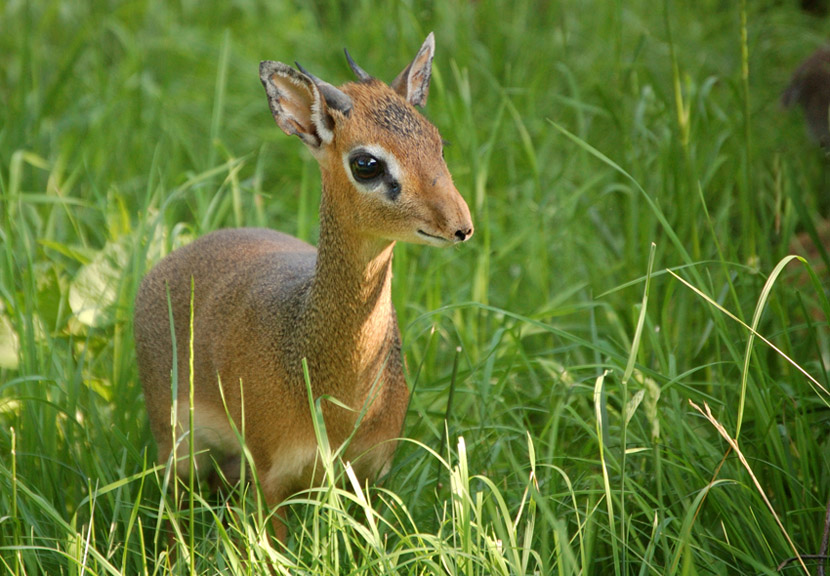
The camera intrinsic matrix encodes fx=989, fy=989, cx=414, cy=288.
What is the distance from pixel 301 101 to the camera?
8.63 ft

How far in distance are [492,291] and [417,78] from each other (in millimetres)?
1540

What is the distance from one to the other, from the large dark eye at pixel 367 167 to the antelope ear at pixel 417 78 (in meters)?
0.36

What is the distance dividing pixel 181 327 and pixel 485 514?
112cm

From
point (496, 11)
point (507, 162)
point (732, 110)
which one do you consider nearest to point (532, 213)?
point (507, 162)

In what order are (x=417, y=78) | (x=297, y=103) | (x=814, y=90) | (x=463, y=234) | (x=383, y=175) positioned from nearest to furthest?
(x=463, y=234), (x=383, y=175), (x=297, y=103), (x=417, y=78), (x=814, y=90)

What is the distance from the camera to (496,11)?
5641 millimetres

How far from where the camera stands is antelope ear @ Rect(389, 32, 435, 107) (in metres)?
2.82

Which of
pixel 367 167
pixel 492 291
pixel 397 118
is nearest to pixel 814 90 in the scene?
pixel 492 291

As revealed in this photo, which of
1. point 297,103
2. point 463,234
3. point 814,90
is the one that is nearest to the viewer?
point 463,234

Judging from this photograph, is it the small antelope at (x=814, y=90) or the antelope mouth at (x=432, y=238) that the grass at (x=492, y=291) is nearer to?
the small antelope at (x=814, y=90)

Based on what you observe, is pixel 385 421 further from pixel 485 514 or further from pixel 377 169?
pixel 377 169

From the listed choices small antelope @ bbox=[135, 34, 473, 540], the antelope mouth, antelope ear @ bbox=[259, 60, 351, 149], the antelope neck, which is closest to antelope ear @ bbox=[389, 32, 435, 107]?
small antelope @ bbox=[135, 34, 473, 540]

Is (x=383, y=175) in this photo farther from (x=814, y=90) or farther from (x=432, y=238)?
(x=814, y=90)

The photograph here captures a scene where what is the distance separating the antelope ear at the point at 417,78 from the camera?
282 cm
